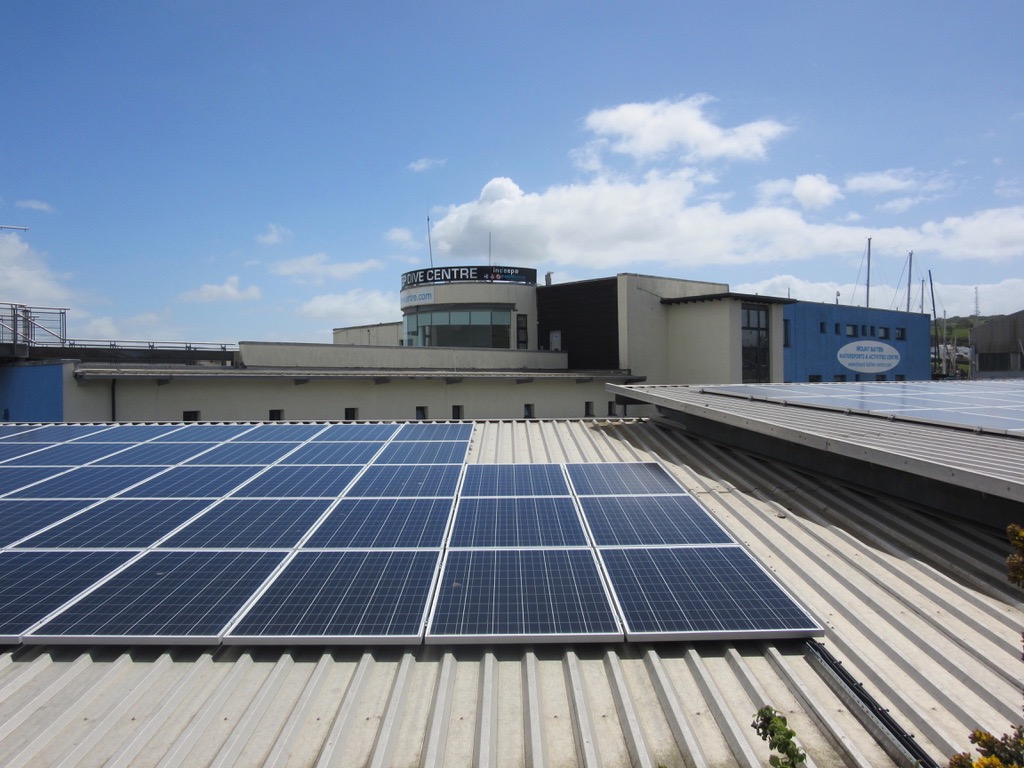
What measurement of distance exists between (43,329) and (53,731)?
3193 cm

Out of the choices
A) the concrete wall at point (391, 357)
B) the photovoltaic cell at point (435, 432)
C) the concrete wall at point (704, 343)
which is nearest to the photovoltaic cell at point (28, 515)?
the photovoltaic cell at point (435, 432)

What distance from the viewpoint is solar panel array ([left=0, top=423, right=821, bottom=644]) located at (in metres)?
6.39

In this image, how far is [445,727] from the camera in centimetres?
533

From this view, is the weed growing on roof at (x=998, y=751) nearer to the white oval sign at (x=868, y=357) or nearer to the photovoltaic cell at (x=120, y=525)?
the photovoltaic cell at (x=120, y=525)

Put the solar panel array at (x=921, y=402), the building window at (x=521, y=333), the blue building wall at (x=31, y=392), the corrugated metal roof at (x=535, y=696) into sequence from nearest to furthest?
the corrugated metal roof at (x=535, y=696)
the solar panel array at (x=921, y=402)
the blue building wall at (x=31, y=392)
the building window at (x=521, y=333)

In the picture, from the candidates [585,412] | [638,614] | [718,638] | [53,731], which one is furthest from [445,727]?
[585,412]

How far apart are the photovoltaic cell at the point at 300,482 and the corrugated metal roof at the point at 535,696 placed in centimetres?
410

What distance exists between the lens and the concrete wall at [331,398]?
26844mm

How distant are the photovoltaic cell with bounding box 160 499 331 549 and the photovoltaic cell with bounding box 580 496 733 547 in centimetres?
413

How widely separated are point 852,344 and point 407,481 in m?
48.0

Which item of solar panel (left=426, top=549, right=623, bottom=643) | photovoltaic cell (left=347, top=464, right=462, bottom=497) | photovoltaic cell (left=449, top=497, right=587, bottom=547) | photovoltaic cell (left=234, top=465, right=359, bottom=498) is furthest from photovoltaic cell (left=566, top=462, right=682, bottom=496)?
photovoltaic cell (left=234, top=465, right=359, bottom=498)

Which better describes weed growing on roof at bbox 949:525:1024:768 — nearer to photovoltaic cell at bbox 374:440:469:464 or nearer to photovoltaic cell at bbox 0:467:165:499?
photovoltaic cell at bbox 374:440:469:464

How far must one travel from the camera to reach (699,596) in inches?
271

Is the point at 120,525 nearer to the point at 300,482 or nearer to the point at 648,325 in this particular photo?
the point at 300,482
